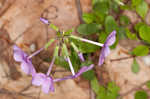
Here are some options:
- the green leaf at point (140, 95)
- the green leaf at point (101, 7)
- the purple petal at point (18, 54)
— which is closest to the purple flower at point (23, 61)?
the purple petal at point (18, 54)

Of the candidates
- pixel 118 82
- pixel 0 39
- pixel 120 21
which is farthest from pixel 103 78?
pixel 0 39

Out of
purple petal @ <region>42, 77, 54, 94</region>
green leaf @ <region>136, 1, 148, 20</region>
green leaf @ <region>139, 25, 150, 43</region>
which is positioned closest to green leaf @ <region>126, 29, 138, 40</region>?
green leaf @ <region>139, 25, 150, 43</region>

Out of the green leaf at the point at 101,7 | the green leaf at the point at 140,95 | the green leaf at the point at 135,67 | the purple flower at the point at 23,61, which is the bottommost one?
the green leaf at the point at 140,95

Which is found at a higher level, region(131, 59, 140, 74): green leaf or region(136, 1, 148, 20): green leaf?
region(136, 1, 148, 20): green leaf

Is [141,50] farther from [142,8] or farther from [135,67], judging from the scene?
[142,8]

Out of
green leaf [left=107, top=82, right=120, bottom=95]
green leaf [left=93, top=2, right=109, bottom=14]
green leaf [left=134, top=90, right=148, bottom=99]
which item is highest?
green leaf [left=93, top=2, right=109, bottom=14]

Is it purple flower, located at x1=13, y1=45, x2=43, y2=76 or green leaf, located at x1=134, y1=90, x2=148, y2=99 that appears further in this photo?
green leaf, located at x1=134, y1=90, x2=148, y2=99

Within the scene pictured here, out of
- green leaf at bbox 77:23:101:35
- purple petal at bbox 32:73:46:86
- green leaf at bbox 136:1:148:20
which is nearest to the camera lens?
purple petal at bbox 32:73:46:86

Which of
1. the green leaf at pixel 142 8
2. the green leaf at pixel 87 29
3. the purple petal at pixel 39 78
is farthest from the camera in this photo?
the green leaf at pixel 142 8

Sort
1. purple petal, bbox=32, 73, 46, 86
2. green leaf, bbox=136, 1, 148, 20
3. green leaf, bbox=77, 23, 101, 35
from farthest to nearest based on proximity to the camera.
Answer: green leaf, bbox=136, 1, 148, 20
green leaf, bbox=77, 23, 101, 35
purple petal, bbox=32, 73, 46, 86

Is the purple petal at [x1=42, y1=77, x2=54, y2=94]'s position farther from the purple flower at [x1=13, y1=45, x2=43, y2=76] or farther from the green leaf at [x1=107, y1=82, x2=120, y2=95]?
the green leaf at [x1=107, y1=82, x2=120, y2=95]

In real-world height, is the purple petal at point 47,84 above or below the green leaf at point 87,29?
below

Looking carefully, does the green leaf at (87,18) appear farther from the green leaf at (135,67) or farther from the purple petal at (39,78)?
the purple petal at (39,78)
